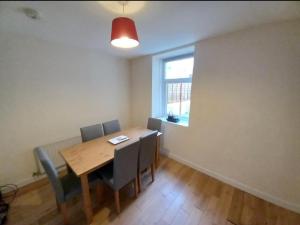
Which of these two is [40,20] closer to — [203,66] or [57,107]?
[57,107]

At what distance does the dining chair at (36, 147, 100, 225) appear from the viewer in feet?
4.05

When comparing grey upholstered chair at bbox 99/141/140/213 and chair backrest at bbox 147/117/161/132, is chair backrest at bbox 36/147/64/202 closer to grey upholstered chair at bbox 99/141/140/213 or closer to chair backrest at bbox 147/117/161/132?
grey upholstered chair at bbox 99/141/140/213

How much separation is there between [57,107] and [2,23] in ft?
3.89

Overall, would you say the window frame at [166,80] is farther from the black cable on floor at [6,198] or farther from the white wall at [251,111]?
the black cable on floor at [6,198]

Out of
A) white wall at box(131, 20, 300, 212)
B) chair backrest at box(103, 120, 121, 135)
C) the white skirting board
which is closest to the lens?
white wall at box(131, 20, 300, 212)

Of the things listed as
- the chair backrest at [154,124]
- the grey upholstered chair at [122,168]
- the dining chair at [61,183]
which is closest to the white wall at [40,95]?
the dining chair at [61,183]

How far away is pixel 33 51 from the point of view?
195 centimetres

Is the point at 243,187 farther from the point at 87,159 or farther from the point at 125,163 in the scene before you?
the point at 87,159

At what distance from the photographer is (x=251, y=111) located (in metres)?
1.75

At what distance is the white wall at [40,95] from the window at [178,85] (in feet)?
4.51

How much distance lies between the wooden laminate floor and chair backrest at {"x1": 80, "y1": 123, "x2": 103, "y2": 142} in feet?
2.75

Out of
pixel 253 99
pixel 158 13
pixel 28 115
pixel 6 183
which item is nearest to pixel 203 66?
pixel 253 99

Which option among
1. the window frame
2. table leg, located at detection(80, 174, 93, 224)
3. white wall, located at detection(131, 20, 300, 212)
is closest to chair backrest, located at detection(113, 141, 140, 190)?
table leg, located at detection(80, 174, 93, 224)

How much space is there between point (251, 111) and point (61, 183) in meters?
2.40
